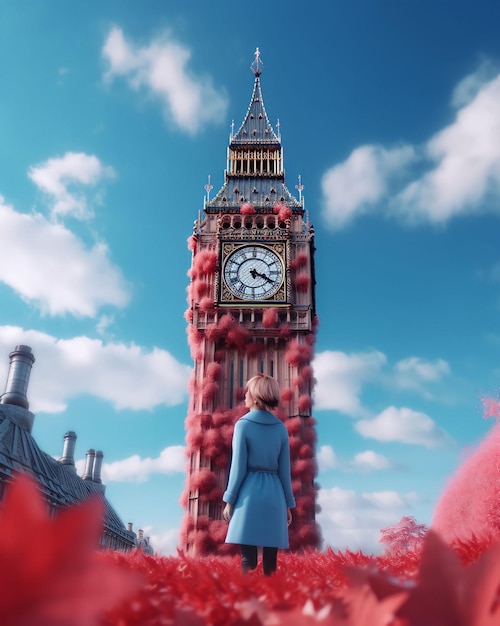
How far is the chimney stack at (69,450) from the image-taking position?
5367cm

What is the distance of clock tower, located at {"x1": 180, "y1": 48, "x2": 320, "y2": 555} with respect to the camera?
21.0 m

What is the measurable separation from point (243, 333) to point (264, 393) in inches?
737

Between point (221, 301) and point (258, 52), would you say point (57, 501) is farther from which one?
point (258, 52)

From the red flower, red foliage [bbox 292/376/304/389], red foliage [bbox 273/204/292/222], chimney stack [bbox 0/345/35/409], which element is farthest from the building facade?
the red flower

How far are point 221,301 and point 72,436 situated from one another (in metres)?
37.8

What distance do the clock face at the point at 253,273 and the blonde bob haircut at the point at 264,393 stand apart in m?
19.3

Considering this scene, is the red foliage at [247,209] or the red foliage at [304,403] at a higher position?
the red foliage at [247,209]

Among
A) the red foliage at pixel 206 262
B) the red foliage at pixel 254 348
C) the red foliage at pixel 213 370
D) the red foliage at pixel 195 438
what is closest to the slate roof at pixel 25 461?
the red foliage at pixel 195 438

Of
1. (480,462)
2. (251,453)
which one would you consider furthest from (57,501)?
(251,453)

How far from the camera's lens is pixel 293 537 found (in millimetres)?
20000

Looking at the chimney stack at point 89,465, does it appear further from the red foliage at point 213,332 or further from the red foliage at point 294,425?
the red foliage at point 294,425

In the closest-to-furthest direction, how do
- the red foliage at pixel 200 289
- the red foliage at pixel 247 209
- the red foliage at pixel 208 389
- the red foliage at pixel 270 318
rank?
the red foliage at pixel 208 389 → the red foliage at pixel 270 318 → the red foliage at pixel 200 289 → the red foliage at pixel 247 209

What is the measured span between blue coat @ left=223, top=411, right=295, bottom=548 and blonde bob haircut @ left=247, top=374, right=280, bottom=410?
9 cm

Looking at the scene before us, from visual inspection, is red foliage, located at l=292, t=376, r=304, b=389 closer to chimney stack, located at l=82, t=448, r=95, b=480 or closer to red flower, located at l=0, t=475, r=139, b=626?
red flower, located at l=0, t=475, r=139, b=626
